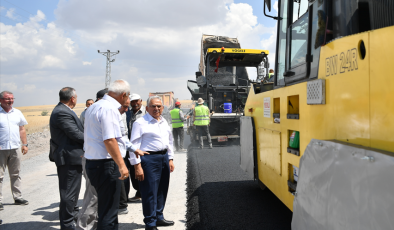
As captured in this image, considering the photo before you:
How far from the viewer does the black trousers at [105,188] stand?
2.60 metres

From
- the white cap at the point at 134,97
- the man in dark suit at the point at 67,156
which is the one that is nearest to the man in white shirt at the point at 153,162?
the man in dark suit at the point at 67,156

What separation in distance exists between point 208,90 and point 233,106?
1143 mm

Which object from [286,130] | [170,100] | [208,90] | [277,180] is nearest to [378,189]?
[286,130]

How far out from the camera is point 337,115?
1.94 meters

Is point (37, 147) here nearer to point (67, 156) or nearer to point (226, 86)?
point (226, 86)

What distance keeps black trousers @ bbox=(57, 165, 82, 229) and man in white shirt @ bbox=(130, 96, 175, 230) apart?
2.72 ft

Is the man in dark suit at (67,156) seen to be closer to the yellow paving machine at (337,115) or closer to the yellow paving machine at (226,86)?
the yellow paving machine at (337,115)

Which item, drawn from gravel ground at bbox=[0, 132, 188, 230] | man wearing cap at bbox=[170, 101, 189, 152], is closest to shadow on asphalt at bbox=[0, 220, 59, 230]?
gravel ground at bbox=[0, 132, 188, 230]

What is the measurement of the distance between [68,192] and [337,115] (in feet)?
10.0

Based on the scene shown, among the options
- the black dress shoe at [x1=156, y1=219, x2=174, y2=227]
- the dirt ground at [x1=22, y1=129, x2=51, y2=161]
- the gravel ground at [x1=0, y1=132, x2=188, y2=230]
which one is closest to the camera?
the black dress shoe at [x1=156, y1=219, x2=174, y2=227]

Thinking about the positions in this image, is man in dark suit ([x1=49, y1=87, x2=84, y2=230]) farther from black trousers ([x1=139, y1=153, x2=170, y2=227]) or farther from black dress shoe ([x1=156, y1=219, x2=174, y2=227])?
black dress shoe ([x1=156, y1=219, x2=174, y2=227])

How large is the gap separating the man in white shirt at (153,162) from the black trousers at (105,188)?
1.73 ft

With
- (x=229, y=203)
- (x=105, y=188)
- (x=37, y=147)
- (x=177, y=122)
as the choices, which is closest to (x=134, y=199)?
(x=229, y=203)

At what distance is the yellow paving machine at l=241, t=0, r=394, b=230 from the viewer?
1.46 m
